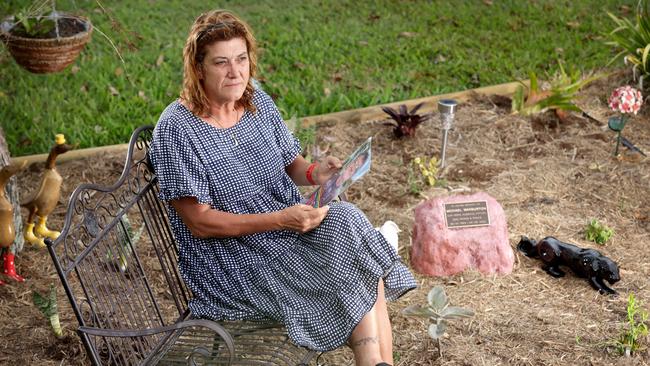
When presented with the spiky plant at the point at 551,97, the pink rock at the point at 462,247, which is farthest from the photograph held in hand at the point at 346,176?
the spiky plant at the point at 551,97

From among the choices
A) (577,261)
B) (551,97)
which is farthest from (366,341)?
(551,97)

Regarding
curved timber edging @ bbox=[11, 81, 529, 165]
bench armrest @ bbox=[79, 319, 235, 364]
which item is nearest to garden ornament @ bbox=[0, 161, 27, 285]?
curved timber edging @ bbox=[11, 81, 529, 165]

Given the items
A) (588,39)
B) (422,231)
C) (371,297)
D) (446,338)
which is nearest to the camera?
(371,297)

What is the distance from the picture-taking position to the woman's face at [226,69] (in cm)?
356

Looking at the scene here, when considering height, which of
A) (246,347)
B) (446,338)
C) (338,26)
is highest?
(338,26)

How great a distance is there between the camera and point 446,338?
168 inches

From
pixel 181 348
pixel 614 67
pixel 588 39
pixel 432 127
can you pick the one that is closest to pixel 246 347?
pixel 181 348

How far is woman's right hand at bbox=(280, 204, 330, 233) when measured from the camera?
354cm

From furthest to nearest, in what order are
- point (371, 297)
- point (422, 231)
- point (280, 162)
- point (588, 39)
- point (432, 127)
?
1. point (588, 39)
2. point (432, 127)
3. point (422, 231)
4. point (280, 162)
5. point (371, 297)

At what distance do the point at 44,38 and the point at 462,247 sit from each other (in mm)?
2979

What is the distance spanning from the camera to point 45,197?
463cm

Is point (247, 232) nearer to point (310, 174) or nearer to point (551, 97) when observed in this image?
point (310, 174)

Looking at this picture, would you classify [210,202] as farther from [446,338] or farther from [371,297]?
[446,338]

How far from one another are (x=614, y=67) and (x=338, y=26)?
2601 mm
